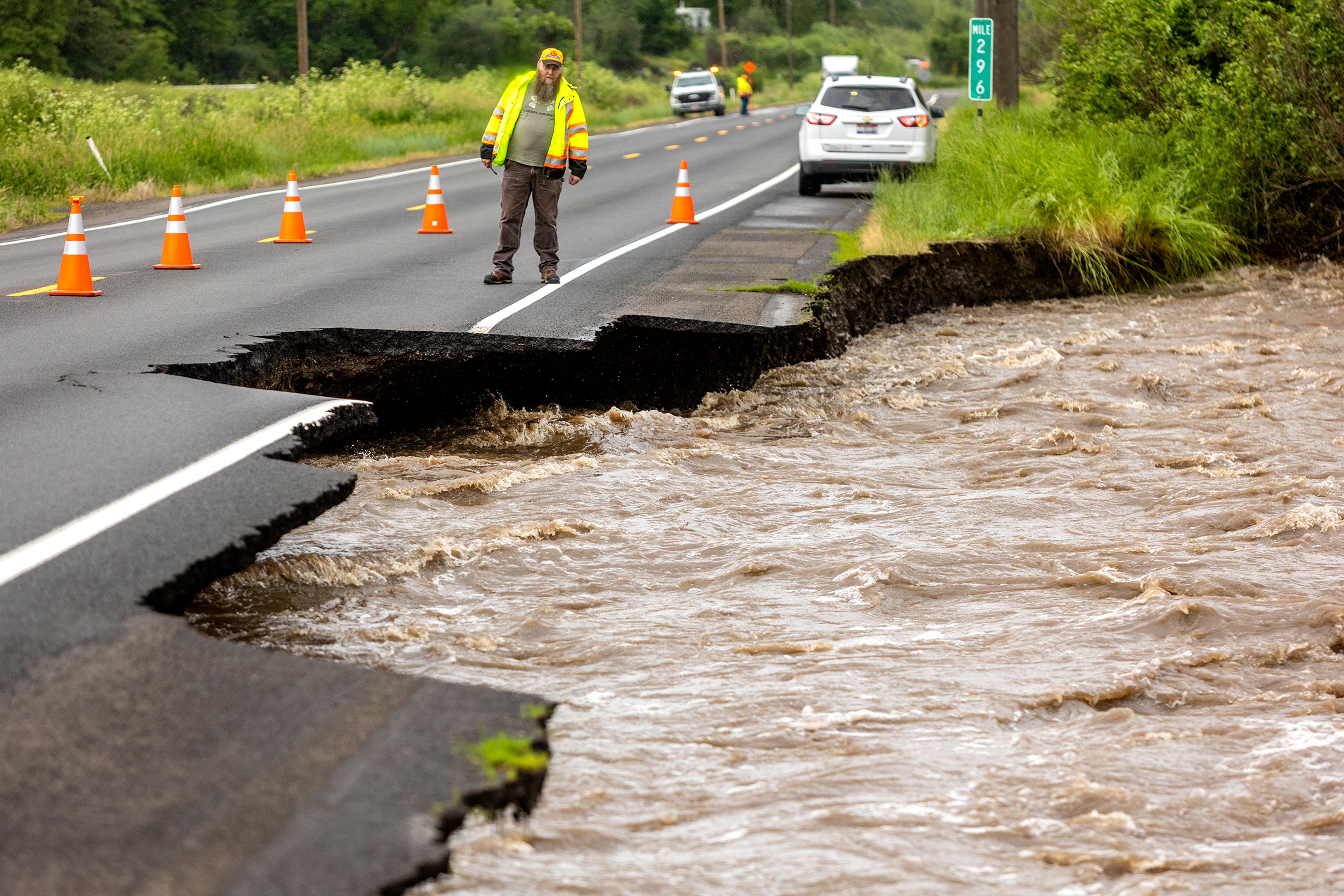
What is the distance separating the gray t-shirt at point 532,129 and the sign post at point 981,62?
10399 mm

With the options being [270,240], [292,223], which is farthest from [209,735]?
[270,240]

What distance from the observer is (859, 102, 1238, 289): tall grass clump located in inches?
541

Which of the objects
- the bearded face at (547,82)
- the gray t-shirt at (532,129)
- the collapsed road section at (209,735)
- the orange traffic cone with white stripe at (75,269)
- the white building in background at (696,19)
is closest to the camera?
the collapsed road section at (209,735)

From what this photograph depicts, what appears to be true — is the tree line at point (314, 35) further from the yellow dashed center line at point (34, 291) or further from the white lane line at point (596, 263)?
the yellow dashed center line at point (34, 291)

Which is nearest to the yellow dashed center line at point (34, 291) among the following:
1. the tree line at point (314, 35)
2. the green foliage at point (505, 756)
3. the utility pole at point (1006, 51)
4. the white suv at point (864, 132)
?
the green foliage at point (505, 756)

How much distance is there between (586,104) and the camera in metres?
49.8

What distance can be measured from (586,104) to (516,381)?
4314 cm

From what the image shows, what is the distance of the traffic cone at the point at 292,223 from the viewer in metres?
13.8

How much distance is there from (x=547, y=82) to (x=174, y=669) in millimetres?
7696

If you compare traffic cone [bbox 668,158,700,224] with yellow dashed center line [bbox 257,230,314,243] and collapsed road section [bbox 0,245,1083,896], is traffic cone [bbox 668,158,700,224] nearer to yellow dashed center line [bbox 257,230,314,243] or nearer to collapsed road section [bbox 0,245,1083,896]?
yellow dashed center line [bbox 257,230,314,243]

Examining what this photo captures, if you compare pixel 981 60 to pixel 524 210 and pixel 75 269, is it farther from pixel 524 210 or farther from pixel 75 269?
pixel 75 269

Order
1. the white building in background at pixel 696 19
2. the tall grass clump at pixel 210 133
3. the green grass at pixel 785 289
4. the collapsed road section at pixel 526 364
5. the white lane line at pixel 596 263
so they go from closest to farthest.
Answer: the collapsed road section at pixel 526 364, the white lane line at pixel 596 263, the green grass at pixel 785 289, the tall grass clump at pixel 210 133, the white building in background at pixel 696 19

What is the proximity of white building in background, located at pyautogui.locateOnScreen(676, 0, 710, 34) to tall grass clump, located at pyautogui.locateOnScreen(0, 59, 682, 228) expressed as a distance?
5713cm

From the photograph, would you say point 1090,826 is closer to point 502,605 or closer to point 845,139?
point 502,605
